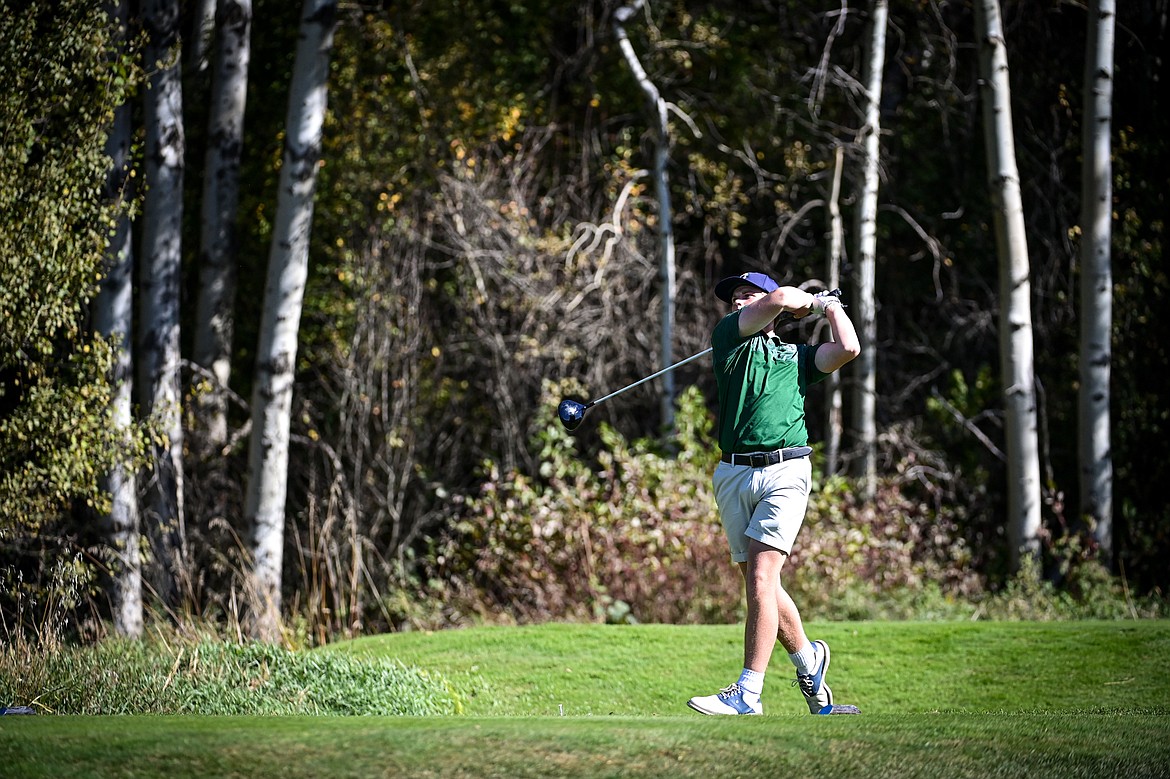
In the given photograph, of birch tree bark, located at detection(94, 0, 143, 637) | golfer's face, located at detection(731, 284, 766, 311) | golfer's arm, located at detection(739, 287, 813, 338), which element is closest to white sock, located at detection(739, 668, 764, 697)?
golfer's arm, located at detection(739, 287, 813, 338)

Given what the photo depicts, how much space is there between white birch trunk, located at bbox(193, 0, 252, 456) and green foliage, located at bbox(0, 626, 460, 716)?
4922mm

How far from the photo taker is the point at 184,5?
485 inches

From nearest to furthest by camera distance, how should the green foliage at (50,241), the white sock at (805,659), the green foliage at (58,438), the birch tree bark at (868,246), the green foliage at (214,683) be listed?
the white sock at (805,659) < the green foliage at (214,683) < the green foliage at (50,241) < the green foliage at (58,438) < the birch tree bark at (868,246)

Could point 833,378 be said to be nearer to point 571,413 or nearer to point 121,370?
point 121,370

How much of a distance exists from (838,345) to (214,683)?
3.42 m

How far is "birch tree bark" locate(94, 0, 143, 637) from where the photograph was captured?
943cm

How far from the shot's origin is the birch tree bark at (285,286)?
10195 millimetres

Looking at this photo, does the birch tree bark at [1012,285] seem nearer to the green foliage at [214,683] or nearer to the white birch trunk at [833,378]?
the white birch trunk at [833,378]

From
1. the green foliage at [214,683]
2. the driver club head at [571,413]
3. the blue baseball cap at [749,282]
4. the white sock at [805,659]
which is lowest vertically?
the green foliage at [214,683]

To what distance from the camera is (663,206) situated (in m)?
A: 12.3

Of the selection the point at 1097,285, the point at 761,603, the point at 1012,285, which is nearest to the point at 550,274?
the point at 1012,285

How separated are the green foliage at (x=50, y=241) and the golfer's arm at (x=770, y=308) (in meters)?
4.57

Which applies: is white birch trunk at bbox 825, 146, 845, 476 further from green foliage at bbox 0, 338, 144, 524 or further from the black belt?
the black belt

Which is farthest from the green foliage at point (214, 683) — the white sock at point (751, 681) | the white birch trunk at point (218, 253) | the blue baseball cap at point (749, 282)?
the white birch trunk at point (218, 253)
